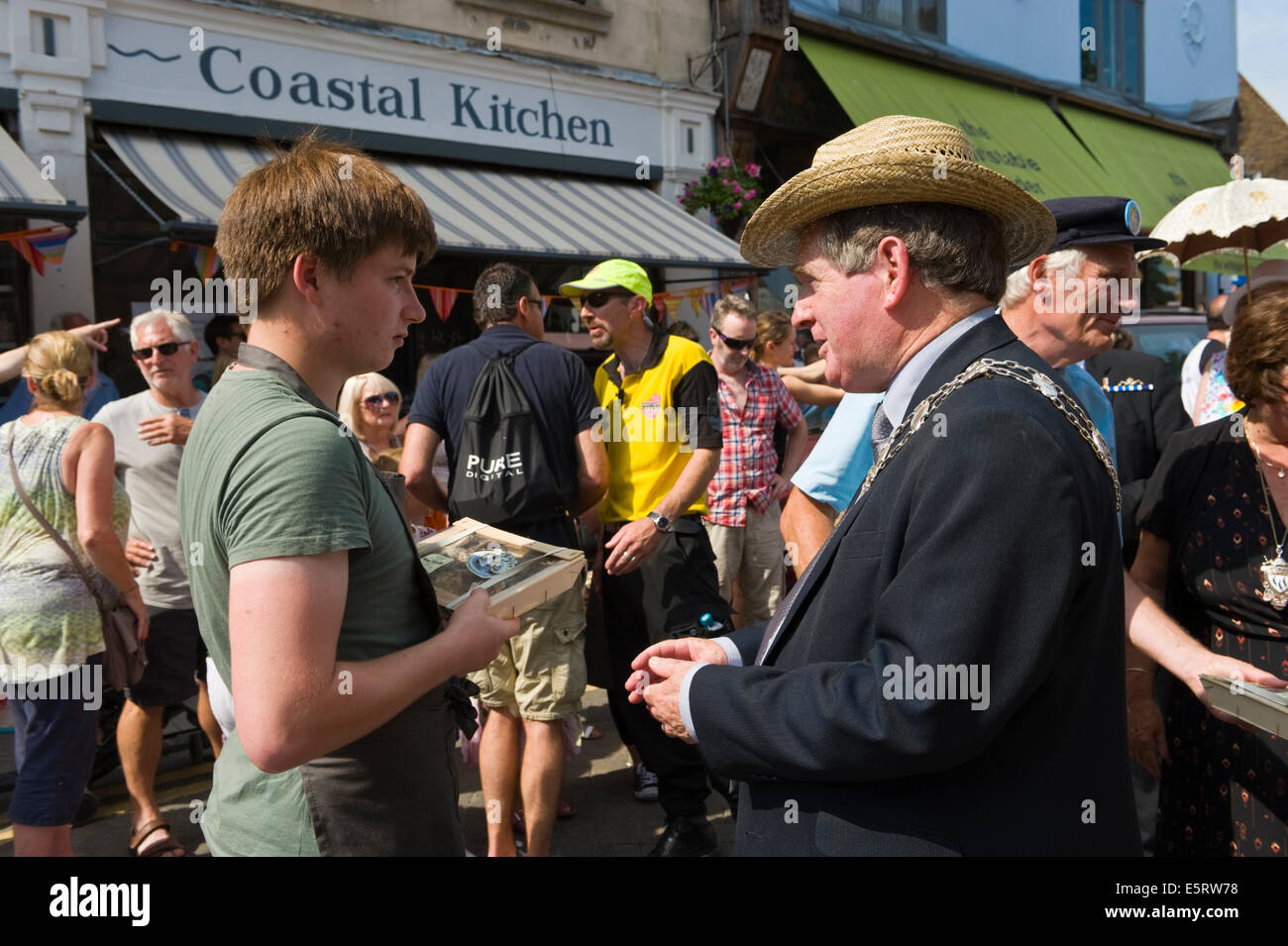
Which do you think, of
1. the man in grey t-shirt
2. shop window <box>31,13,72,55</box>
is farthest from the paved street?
shop window <box>31,13,72,55</box>

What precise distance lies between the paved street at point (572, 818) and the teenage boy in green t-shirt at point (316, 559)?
245 centimetres

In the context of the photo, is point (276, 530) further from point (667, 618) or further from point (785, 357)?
point (785, 357)

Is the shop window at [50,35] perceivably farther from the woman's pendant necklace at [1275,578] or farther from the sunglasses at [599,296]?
the woman's pendant necklace at [1275,578]

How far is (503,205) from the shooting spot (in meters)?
9.46

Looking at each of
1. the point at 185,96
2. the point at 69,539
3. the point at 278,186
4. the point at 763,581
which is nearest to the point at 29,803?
the point at 69,539

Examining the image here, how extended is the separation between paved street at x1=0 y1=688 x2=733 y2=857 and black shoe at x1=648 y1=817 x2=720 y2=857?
0.08m

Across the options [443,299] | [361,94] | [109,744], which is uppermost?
[361,94]

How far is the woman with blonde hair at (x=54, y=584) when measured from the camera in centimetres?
358

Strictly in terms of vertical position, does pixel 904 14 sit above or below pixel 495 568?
above

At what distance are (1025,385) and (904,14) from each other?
13701 mm

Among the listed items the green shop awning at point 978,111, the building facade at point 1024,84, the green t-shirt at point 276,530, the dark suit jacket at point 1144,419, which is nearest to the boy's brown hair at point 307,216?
the green t-shirt at point 276,530

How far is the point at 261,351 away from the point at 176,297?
6.87 metres

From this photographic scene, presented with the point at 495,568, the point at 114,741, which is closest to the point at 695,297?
the point at 114,741
